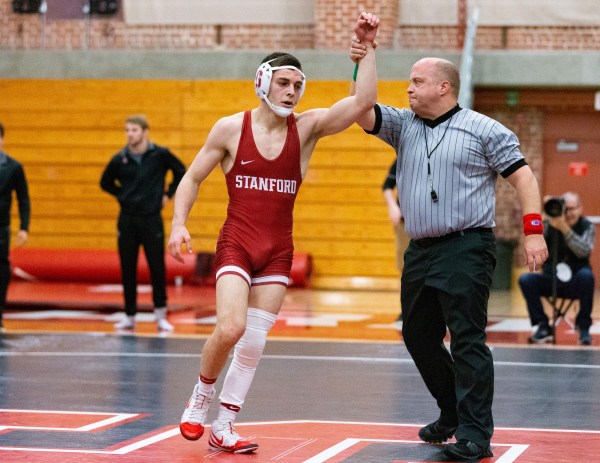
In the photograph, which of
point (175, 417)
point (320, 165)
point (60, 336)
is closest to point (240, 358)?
point (175, 417)

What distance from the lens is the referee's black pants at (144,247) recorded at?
458 inches

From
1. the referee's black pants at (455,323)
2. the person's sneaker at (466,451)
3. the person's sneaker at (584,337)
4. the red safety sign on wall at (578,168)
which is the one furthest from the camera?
the red safety sign on wall at (578,168)

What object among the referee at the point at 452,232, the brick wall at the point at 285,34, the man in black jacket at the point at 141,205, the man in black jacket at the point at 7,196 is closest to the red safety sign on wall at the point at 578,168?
the brick wall at the point at 285,34

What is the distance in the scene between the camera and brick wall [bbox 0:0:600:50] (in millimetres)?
17672

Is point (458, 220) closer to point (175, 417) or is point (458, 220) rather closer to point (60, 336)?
point (175, 417)

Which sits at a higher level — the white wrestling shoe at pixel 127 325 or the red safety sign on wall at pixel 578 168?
the red safety sign on wall at pixel 578 168

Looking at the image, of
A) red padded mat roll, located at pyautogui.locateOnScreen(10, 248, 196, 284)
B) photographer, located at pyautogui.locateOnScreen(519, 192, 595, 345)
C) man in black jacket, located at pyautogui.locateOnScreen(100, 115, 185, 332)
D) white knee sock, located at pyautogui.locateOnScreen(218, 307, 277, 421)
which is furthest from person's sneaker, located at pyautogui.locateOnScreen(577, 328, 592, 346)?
red padded mat roll, located at pyautogui.locateOnScreen(10, 248, 196, 284)

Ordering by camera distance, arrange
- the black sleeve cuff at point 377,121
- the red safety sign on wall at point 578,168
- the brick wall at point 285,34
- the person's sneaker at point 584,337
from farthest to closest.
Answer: the red safety sign on wall at point 578,168, the brick wall at point 285,34, the person's sneaker at point 584,337, the black sleeve cuff at point 377,121

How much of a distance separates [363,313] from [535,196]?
8.30 metres

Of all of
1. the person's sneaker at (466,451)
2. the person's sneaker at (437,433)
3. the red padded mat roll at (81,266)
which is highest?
the person's sneaker at (466,451)

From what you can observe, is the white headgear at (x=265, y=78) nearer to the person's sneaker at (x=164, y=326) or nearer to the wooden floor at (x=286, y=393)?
the wooden floor at (x=286, y=393)

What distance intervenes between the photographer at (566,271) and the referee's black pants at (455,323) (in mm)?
4912

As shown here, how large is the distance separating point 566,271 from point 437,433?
17.2 ft

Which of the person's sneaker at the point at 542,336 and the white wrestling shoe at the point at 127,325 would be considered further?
the white wrestling shoe at the point at 127,325
